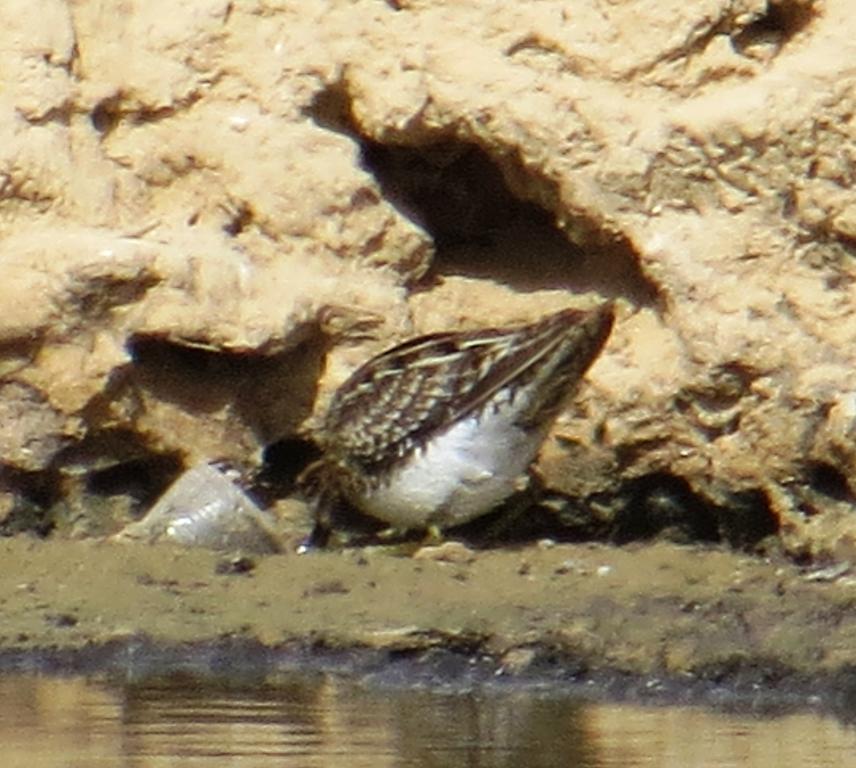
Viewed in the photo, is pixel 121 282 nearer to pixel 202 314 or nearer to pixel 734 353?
pixel 202 314

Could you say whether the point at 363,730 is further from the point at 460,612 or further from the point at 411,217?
the point at 411,217

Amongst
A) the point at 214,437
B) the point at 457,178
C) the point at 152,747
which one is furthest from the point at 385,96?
the point at 152,747

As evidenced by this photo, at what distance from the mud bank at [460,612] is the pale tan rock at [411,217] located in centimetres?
46

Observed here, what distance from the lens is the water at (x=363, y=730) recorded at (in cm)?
761

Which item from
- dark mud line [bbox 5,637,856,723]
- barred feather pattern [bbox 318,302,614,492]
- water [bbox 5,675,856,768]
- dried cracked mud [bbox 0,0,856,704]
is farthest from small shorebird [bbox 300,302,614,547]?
water [bbox 5,675,856,768]

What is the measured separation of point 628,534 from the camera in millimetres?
10727

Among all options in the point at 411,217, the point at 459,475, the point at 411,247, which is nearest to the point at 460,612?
the point at 459,475

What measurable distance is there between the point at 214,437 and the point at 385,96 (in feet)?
4.51

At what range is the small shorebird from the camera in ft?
33.4

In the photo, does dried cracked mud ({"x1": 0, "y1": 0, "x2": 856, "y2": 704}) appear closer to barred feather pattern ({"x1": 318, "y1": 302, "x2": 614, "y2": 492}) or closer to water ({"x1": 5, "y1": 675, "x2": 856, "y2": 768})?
barred feather pattern ({"x1": 318, "y1": 302, "x2": 614, "y2": 492})

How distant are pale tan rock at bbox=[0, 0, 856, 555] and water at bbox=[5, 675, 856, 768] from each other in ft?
5.65

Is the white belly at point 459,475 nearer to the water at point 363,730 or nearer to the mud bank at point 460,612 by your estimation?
the mud bank at point 460,612

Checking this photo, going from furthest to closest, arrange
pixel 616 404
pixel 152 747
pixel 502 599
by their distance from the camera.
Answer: pixel 616 404 < pixel 502 599 < pixel 152 747

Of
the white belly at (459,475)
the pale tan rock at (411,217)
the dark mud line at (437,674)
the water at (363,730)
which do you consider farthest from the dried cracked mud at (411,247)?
the water at (363,730)
